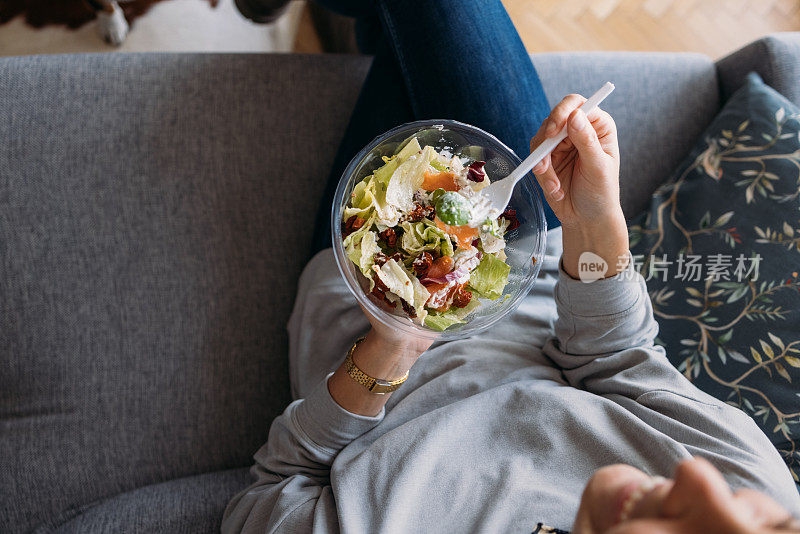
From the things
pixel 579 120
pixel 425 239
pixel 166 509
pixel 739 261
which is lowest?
pixel 166 509

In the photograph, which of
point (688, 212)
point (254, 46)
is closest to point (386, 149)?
point (688, 212)

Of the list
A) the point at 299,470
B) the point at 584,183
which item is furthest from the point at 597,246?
the point at 299,470

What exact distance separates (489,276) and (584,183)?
203 mm

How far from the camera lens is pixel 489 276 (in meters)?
0.70

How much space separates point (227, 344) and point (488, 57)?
710 millimetres

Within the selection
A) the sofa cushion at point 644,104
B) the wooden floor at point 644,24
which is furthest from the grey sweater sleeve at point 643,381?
the wooden floor at point 644,24

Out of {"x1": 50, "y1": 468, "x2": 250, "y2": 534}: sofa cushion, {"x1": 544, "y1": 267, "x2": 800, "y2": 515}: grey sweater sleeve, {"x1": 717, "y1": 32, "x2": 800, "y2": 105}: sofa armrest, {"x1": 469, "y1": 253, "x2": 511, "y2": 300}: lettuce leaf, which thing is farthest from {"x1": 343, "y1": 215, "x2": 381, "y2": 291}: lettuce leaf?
{"x1": 717, "y1": 32, "x2": 800, "y2": 105}: sofa armrest

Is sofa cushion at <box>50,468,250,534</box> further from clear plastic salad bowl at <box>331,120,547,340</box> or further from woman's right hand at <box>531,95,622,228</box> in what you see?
woman's right hand at <box>531,95,622,228</box>

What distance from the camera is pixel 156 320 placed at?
1.01 metres

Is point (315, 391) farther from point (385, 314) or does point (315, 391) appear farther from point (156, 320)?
point (156, 320)

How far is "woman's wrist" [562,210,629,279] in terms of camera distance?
80 centimetres

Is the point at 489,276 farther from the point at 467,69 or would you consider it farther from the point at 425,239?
the point at 467,69

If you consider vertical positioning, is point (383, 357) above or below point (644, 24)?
below

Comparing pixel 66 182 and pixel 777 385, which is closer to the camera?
pixel 777 385
